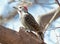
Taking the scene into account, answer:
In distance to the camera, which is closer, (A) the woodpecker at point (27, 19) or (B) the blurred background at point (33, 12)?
(A) the woodpecker at point (27, 19)

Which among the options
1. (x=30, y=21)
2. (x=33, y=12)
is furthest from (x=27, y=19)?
(x=33, y=12)

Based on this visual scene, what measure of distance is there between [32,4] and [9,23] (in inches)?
15.6

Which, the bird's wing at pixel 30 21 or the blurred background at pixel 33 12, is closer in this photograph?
the bird's wing at pixel 30 21

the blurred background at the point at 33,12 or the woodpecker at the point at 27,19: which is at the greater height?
the blurred background at the point at 33,12

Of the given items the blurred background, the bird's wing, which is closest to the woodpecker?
the bird's wing

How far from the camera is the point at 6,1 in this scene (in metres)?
2.67

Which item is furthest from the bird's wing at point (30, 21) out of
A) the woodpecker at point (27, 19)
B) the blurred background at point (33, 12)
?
the blurred background at point (33, 12)

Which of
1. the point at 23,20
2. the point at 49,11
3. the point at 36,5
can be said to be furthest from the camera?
the point at 36,5

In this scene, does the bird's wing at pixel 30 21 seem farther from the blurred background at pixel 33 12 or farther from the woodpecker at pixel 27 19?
the blurred background at pixel 33 12

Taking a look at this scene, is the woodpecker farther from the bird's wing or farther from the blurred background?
the blurred background

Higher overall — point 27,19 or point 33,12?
point 33,12

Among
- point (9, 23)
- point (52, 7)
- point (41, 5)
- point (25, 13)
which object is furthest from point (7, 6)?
point (25, 13)

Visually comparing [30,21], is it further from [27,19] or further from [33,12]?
[33,12]

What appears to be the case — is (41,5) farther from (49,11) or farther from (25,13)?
(25,13)
